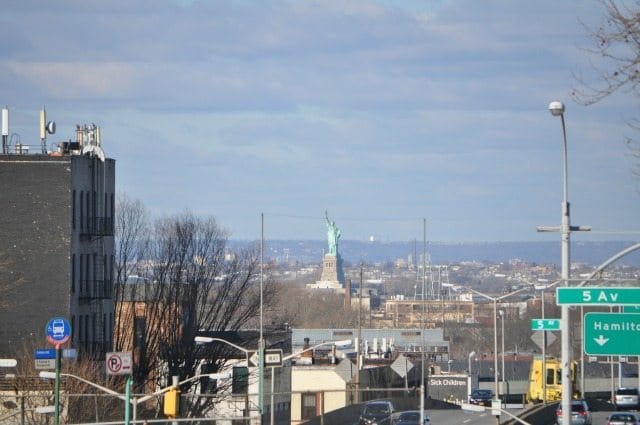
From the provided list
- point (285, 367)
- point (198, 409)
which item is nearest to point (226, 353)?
point (285, 367)

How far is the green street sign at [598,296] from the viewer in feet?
90.9

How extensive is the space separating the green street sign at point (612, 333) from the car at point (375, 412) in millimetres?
18862

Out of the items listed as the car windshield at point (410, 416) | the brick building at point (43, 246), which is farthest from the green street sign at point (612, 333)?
the brick building at point (43, 246)

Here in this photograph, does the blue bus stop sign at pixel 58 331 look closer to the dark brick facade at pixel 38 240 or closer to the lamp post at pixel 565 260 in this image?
the lamp post at pixel 565 260

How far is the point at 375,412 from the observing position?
159 ft

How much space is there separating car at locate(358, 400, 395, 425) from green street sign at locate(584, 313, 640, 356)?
61.9 ft

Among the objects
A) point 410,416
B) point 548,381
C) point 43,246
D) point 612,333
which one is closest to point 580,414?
point 410,416

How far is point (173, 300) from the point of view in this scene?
265 feet

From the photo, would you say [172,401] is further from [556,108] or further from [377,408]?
[377,408]

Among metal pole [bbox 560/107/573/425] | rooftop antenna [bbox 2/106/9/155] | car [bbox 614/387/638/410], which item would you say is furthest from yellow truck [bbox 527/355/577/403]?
metal pole [bbox 560/107/573/425]

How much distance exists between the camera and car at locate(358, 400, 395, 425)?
47569mm

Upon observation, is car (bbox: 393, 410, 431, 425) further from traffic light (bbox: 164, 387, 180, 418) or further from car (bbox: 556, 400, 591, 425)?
traffic light (bbox: 164, 387, 180, 418)

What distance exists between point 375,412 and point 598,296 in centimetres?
2150

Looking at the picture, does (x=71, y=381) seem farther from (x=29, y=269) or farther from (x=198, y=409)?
(x=29, y=269)
